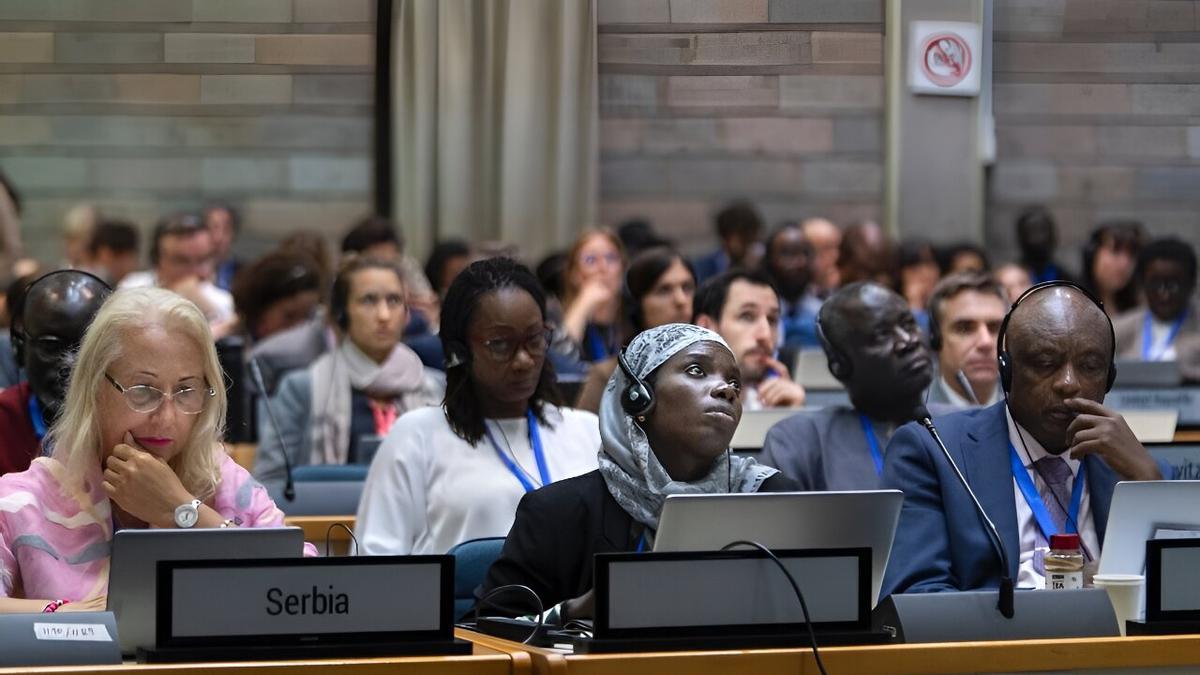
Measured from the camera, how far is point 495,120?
6988mm

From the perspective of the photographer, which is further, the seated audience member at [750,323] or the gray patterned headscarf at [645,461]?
the seated audience member at [750,323]

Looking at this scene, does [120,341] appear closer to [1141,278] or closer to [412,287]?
[412,287]

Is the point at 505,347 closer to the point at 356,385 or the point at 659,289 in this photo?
the point at 356,385

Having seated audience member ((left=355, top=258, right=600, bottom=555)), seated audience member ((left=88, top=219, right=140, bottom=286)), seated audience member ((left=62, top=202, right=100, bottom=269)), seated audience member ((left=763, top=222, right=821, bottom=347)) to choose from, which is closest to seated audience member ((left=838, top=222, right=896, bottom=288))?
seated audience member ((left=763, top=222, right=821, bottom=347))

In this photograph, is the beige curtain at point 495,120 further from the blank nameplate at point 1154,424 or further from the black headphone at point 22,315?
the blank nameplate at point 1154,424

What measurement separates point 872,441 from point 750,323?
3.44ft

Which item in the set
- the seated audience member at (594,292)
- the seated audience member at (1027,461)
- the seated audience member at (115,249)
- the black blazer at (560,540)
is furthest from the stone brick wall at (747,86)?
the seated audience member at (115,249)

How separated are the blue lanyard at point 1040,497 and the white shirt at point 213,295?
4627 mm

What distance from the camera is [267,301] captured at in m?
6.97

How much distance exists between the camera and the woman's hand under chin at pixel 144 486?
3.02 m

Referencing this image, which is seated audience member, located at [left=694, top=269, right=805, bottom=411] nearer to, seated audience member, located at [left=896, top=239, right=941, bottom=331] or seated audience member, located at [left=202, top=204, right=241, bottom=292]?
seated audience member, located at [left=896, top=239, right=941, bottom=331]

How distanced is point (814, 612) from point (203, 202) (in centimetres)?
699

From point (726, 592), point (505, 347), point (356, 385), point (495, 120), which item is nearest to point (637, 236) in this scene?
point (495, 120)

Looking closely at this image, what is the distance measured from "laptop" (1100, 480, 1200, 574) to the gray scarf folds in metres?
2.88
